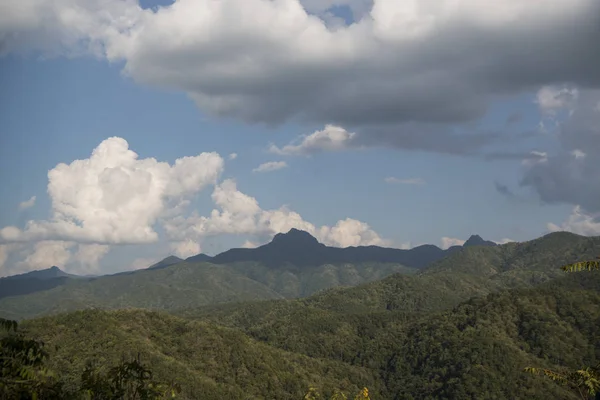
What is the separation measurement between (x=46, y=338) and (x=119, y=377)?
202201 millimetres

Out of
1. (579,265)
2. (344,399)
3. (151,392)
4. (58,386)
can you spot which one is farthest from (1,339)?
(579,265)

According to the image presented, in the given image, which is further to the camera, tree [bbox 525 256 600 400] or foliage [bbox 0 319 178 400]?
tree [bbox 525 256 600 400]

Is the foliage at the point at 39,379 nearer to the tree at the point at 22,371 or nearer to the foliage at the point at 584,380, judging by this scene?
the tree at the point at 22,371

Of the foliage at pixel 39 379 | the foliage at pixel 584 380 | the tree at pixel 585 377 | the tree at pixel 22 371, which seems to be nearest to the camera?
the tree at pixel 22 371

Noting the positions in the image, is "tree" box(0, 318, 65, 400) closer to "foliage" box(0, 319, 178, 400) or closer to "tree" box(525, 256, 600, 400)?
"foliage" box(0, 319, 178, 400)

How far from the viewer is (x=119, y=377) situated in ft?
46.3

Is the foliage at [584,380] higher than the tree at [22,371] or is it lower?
lower

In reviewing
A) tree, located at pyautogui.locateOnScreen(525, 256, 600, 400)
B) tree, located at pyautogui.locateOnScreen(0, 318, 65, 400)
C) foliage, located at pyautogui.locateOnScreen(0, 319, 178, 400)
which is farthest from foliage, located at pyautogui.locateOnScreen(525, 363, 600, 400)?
tree, located at pyautogui.locateOnScreen(0, 318, 65, 400)

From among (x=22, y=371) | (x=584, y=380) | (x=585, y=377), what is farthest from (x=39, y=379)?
(x=585, y=377)

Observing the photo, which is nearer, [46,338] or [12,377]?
[12,377]

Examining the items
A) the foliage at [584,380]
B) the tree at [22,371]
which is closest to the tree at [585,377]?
the foliage at [584,380]

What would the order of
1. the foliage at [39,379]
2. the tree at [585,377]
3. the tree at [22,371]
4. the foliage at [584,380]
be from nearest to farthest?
the tree at [22,371], the foliage at [39,379], the tree at [585,377], the foliage at [584,380]

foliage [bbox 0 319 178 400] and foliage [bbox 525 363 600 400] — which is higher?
foliage [bbox 0 319 178 400]

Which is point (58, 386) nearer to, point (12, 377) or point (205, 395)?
point (12, 377)
